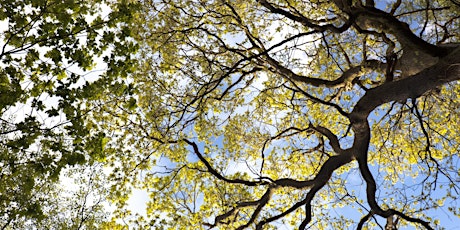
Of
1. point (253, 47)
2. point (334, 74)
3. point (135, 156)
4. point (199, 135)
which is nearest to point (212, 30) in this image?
point (253, 47)

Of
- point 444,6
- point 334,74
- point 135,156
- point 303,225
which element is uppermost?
point 334,74

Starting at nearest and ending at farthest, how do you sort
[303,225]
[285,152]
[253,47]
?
[303,225] < [253,47] < [285,152]

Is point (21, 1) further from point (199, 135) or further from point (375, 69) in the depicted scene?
point (375, 69)

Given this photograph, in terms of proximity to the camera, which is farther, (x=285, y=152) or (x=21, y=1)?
(x=285, y=152)

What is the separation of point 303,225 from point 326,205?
337 cm

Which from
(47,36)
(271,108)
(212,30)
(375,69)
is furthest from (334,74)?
(47,36)

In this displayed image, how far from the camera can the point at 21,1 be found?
15.3 feet

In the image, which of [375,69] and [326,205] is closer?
[375,69]

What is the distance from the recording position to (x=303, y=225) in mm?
6410

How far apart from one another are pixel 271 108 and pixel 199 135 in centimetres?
240

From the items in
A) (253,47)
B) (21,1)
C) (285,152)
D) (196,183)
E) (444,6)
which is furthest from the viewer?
(285,152)

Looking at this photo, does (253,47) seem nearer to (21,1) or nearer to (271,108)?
(271,108)

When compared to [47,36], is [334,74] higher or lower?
higher

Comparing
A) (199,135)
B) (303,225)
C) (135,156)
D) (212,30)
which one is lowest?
(303,225)
